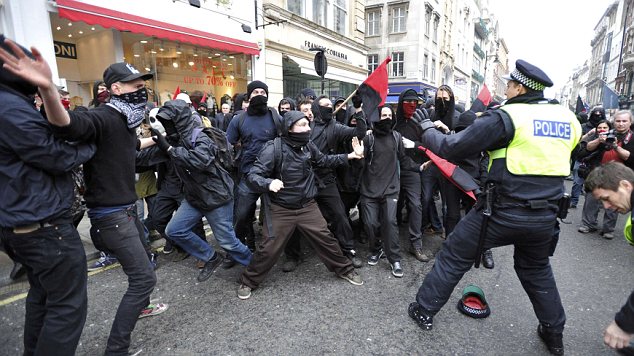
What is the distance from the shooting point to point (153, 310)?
3.19 meters

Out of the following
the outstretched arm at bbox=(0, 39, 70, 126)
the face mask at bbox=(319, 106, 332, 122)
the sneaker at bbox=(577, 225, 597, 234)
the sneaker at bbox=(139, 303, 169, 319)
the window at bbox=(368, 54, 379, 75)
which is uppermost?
the window at bbox=(368, 54, 379, 75)

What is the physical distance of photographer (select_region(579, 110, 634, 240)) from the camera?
Result: 490cm

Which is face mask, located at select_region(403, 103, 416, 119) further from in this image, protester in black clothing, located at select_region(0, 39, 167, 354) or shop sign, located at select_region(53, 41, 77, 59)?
shop sign, located at select_region(53, 41, 77, 59)

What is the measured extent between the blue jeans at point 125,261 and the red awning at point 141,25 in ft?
21.3

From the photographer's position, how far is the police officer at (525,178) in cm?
243

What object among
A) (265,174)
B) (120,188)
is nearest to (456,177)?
(265,174)

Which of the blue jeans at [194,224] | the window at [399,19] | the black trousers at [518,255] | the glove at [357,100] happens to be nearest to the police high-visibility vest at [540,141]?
the black trousers at [518,255]

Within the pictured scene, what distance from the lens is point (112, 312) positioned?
10.5ft

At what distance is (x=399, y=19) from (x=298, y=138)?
28.0 metres

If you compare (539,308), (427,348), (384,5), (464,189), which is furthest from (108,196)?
(384,5)

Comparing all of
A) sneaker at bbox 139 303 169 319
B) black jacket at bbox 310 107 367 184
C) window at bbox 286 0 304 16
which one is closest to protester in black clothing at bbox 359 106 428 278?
black jacket at bbox 310 107 367 184

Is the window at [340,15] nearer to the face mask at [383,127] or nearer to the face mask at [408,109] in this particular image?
the face mask at [408,109]

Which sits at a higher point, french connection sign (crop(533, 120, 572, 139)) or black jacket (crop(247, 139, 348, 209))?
french connection sign (crop(533, 120, 572, 139))

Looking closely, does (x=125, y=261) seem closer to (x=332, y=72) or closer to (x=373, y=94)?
(x=373, y=94)
